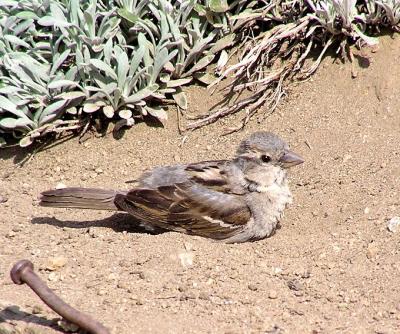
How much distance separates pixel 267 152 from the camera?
22.1 feet

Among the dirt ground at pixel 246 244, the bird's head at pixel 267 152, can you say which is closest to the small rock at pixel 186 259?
the dirt ground at pixel 246 244

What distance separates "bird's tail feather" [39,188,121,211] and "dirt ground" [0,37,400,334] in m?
0.17

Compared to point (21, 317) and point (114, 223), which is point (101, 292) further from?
point (114, 223)

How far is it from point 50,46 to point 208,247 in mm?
2795

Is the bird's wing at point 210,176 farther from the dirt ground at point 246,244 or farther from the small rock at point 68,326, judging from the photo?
the small rock at point 68,326

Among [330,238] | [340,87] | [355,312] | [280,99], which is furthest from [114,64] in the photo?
[355,312]

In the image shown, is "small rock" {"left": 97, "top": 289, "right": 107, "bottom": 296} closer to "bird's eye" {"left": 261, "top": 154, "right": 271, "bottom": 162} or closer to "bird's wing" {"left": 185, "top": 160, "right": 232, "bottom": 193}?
"bird's wing" {"left": 185, "top": 160, "right": 232, "bottom": 193}

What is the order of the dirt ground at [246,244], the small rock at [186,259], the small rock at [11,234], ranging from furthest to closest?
the small rock at [11,234], the small rock at [186,259], the dirt ground at [246,244]

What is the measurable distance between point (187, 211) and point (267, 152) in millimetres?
774

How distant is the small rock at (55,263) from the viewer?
5.93 meters

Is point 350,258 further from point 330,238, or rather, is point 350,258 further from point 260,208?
point 260,208

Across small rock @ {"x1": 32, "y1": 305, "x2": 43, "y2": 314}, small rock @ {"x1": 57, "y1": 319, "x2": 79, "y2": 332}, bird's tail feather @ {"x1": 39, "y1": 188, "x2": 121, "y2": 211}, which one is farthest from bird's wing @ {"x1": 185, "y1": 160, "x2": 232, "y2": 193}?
small rock @ {"x1": 57, "y1": 319, "x2": 79, "y2": 332}

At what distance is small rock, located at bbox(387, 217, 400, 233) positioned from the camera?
620 cm

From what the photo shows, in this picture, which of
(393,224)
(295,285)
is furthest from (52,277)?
(393,224)
